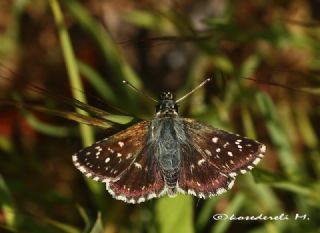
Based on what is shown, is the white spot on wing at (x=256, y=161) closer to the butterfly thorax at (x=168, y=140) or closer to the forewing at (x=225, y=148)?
the forewing at (x=225, y=148)

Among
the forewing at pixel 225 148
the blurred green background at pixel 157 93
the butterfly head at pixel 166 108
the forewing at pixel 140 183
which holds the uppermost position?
the blurred green background at pixel 157 93

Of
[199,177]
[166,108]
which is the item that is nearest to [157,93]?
[166,108]

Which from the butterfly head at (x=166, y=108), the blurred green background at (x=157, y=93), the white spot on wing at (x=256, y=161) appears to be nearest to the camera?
the white spot on wing at (x=256, y=161)

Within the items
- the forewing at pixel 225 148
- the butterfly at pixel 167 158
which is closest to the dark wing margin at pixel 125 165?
the butterfly at pixel 167 158

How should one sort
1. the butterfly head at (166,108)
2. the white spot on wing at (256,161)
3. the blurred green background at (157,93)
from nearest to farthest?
the white spot on wing at (256,161) → the butterfly head at (166,108) → the blurred green background at (157,93)

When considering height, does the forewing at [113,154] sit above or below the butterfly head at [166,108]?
below

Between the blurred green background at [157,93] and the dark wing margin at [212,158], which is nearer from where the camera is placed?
the dark wing margin at [212,158]
